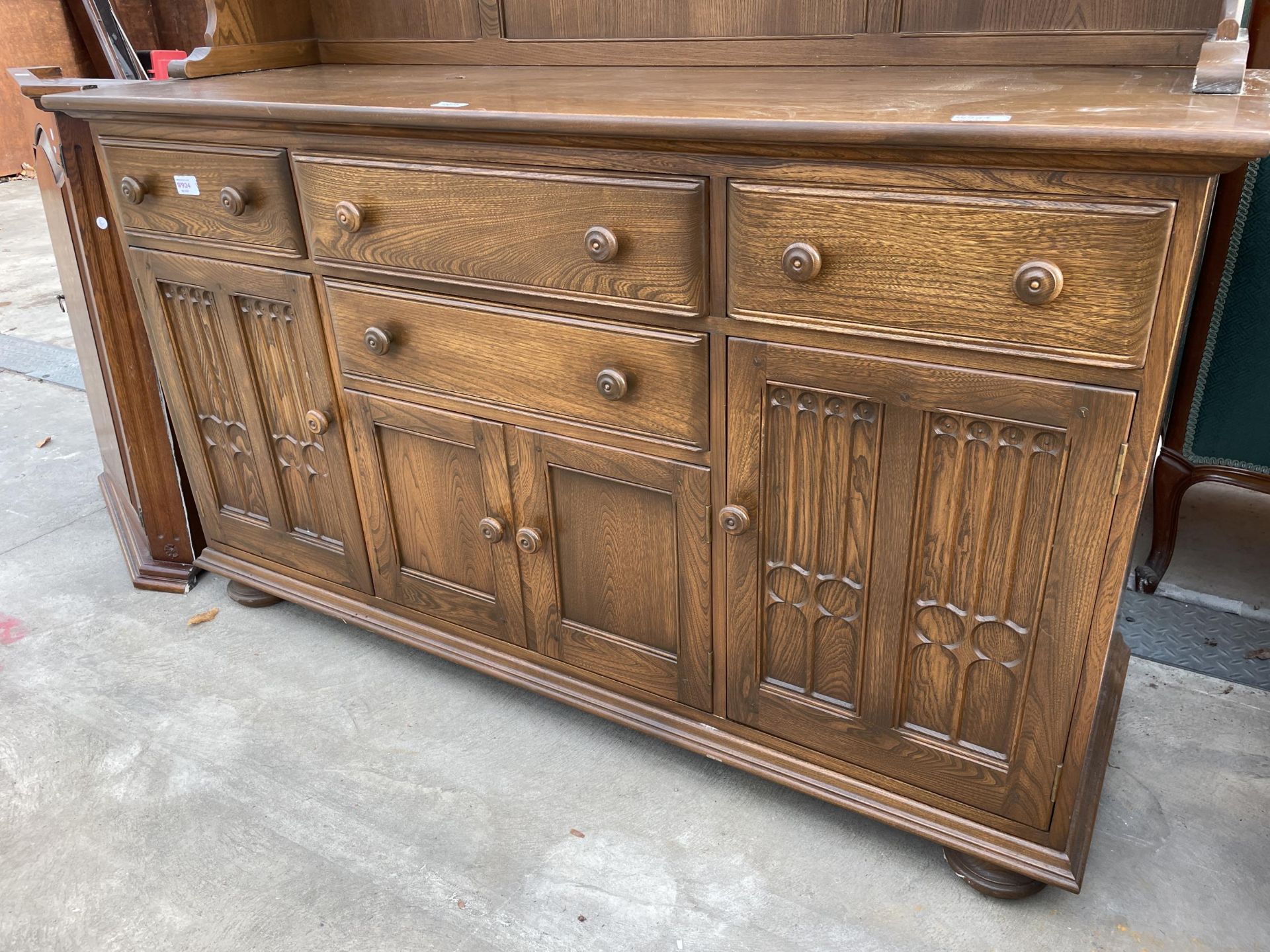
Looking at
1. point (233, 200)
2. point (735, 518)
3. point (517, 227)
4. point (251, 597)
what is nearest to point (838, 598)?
point (735, 518)

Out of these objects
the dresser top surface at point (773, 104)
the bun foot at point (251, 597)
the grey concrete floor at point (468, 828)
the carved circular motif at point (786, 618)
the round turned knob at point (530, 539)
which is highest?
the dresser top surface at point (773, 104)

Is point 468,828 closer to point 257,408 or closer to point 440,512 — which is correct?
point 440,512

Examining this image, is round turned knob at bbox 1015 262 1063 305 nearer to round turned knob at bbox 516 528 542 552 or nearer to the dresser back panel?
the dresser back panel

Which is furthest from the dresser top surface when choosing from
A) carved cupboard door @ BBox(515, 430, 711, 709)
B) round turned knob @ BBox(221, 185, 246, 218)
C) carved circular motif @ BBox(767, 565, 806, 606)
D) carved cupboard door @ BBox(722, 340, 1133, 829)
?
carved circular motif @ BBox(767, 565, 806, 606)

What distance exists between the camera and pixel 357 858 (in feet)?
5.29

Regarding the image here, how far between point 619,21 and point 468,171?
Answer: 2.06 feet

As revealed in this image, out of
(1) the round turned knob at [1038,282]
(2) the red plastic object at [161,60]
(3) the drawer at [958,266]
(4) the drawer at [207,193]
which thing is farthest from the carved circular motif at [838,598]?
(2) the red plastic object at [161,60]

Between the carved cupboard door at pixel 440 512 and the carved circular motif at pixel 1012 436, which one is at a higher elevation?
the carved circular motif at pixel 1012 436

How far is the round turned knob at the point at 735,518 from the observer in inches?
56.2

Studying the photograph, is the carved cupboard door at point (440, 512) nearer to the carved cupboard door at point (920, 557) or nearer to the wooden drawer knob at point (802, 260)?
the carved cupboard door at point (920, 557)

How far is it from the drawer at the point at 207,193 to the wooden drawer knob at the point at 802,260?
3.04ft

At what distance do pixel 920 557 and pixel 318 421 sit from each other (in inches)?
45.1

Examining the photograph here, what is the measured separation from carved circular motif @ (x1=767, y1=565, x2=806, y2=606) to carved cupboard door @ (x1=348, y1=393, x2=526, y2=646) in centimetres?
50

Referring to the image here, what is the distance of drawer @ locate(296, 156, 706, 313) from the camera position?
1.29m
